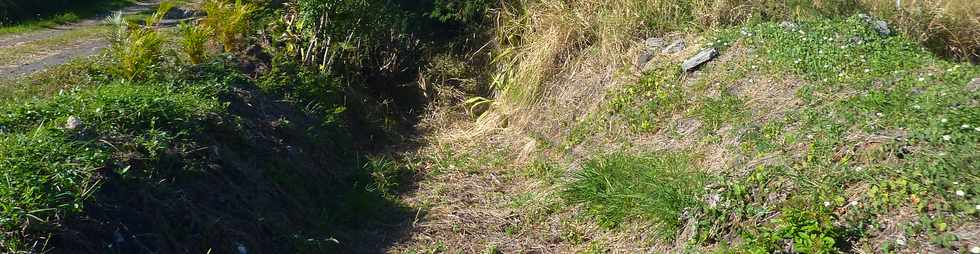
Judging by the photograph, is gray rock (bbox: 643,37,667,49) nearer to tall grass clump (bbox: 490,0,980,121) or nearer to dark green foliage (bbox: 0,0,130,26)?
tall grass clump (bbox: 490,0,980,121)

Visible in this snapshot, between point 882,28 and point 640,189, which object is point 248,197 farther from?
point 882,28

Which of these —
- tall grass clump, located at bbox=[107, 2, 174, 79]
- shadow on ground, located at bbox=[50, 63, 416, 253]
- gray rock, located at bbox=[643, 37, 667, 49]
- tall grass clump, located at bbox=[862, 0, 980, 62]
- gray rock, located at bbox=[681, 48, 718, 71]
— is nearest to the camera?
shadow on ground, located at bbox=[50, 63, 416, 253]

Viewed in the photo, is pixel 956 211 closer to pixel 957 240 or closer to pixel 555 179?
pixel 957 240

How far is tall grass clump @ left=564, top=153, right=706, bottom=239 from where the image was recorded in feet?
17.9

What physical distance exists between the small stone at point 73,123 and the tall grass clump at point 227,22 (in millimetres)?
3431

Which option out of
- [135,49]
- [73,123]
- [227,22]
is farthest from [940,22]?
[73,123]

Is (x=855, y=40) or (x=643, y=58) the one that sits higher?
(x=855, y=40)

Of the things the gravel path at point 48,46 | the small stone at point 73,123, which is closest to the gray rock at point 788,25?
the small stone at point 73,123

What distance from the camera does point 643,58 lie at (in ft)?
27.7

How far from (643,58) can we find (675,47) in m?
0.32

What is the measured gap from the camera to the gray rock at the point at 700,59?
7770 millimetres

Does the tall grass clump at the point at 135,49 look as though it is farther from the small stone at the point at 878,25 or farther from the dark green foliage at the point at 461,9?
the small stone at the point at 878,25

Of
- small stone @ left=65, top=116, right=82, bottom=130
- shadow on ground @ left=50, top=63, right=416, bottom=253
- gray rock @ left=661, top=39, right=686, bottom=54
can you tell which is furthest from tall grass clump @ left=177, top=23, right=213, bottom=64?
gray rock @ left=661, top=39, right=686, bottom=54

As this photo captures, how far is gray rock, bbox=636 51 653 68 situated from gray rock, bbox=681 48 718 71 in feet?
1.85
